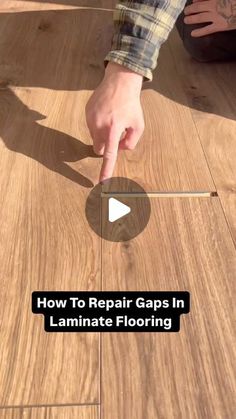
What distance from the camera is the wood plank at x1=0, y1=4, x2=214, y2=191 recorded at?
867 mm

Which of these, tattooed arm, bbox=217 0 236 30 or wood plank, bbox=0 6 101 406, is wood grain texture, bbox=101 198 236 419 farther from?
tattooed arm, bbox=217 0 236 30

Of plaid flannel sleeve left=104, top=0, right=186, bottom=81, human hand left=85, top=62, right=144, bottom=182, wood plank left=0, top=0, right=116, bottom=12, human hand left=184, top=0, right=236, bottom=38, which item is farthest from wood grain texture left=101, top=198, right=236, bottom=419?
wood plank left=0, top=0, right=116, bottom=12

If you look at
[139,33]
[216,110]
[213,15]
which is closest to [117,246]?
[139,33]

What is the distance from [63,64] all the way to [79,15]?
14.4 inches

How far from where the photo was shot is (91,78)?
3.79ft

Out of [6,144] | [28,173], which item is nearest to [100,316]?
[28,173]

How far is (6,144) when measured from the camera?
36.1 inches

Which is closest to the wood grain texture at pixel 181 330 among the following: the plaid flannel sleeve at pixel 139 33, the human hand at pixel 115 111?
the human hand at pixel 115 111

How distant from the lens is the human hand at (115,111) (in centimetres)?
74

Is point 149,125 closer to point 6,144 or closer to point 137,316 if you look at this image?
point 6,144

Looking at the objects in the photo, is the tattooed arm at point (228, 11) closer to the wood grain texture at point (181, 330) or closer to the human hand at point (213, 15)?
the human hand at point (213, 15)

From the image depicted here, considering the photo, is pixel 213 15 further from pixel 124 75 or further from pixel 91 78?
pixel 124 75
